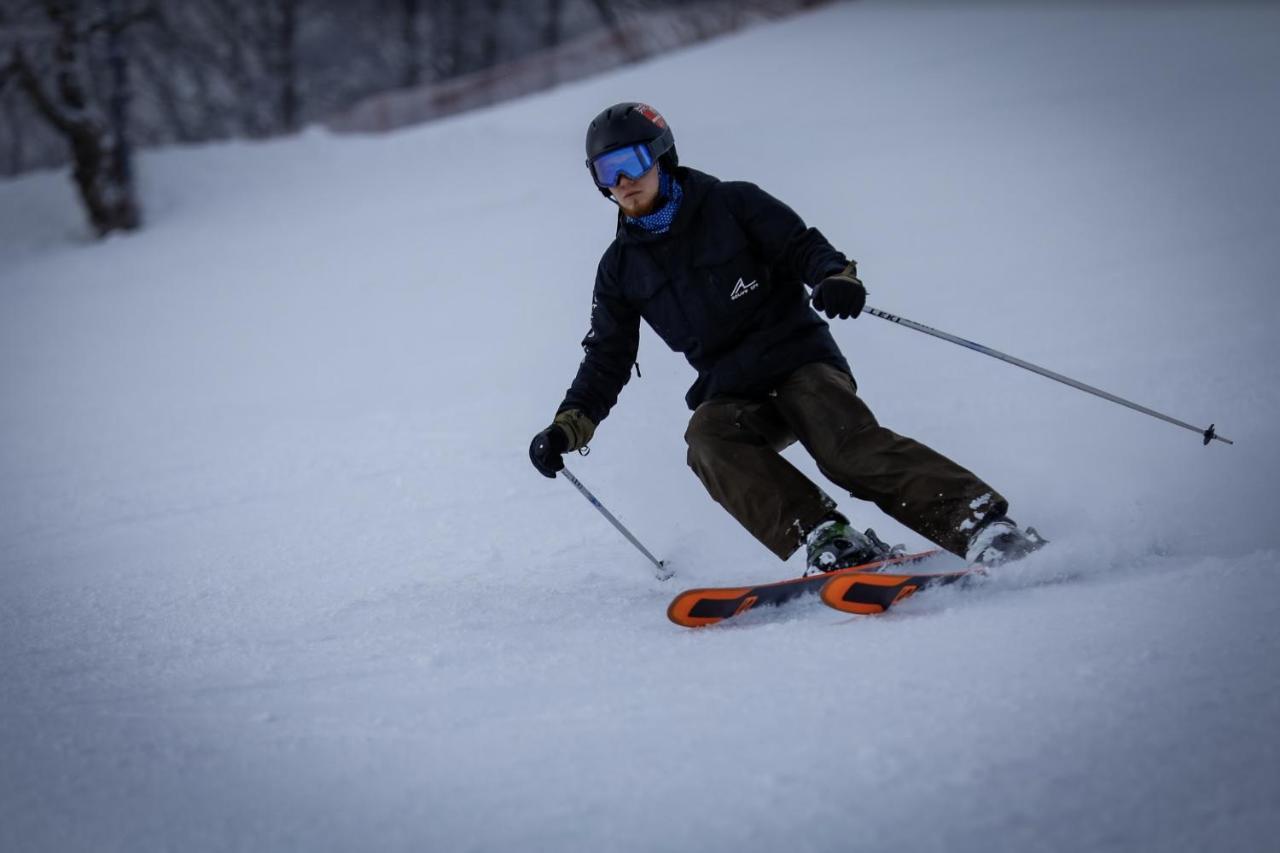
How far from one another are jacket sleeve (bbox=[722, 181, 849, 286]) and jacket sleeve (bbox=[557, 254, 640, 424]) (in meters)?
0.51

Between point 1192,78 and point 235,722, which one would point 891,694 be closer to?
point 235,722

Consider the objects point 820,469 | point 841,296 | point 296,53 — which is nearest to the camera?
point 841,296

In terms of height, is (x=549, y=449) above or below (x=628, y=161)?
below

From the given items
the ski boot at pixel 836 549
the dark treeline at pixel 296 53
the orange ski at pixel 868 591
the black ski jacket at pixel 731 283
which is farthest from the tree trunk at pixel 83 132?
the orange ski at pixel 868 591

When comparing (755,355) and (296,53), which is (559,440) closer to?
(755,355)

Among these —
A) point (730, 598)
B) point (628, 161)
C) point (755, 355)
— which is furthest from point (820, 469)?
point (628, 161)

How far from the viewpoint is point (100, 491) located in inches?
195

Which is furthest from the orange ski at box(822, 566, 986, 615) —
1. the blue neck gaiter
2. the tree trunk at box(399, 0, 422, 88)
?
the tree trunk at box(399, 0, 422, 88)

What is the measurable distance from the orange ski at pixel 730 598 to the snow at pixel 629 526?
2.4 inches

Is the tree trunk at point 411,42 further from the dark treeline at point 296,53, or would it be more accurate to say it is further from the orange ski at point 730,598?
the orange ski at point 730,598

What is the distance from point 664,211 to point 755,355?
565 millimetres

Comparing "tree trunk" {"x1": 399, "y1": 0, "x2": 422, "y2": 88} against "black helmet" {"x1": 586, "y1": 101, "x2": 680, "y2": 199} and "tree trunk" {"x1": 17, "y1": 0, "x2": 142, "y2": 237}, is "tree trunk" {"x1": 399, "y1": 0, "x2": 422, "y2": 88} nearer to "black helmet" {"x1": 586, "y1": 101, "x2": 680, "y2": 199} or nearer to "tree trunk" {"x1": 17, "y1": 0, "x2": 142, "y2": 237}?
"tree trunk" {"x1": 17, "y1": 0, "x2": 142, "y2": 237}

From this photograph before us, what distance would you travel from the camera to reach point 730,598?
8.71ft

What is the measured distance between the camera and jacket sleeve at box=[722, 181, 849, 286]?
2.96 m
